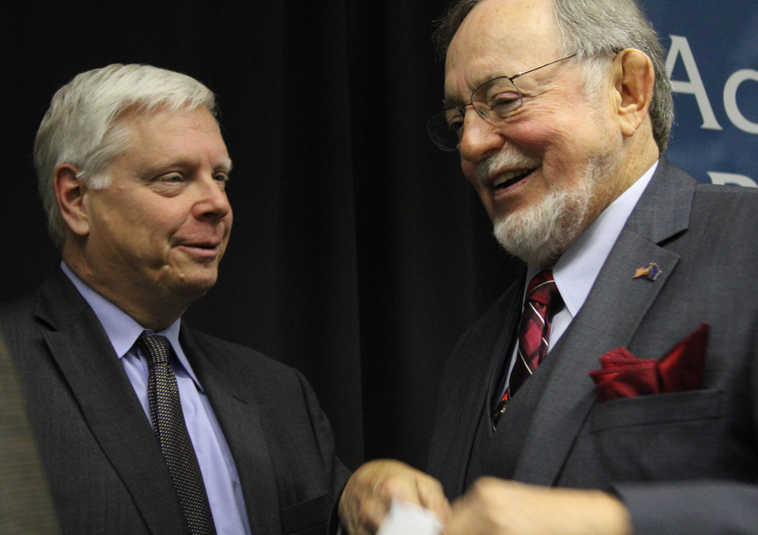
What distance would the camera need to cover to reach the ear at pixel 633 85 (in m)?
1.61

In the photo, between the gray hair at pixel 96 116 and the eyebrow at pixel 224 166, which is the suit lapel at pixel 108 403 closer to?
the gray hair at pixel 96 116

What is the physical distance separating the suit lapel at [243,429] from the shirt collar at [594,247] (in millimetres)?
773

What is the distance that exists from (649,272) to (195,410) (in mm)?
1026

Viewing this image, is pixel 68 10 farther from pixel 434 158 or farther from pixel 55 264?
pixel 434 158

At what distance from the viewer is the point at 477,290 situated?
274cm

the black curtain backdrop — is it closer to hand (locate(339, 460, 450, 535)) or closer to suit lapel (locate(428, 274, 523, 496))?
suit lapel (locate(428, 274, 523, 496))

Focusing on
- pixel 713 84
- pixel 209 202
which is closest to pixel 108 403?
pixel 209 202

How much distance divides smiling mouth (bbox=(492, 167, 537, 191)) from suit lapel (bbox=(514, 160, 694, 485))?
0.78 ft

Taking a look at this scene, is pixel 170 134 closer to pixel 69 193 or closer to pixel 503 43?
pixel 69 193

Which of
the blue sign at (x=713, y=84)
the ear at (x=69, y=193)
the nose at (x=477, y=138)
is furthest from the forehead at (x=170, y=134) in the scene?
the blue sign at (x=713, y=84)

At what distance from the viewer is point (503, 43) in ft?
5.36

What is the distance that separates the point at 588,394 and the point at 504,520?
1.37 ft

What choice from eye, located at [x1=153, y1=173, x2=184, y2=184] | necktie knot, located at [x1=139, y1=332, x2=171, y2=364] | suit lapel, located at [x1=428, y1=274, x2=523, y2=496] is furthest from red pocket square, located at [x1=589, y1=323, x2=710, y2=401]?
eye, located at [x1=153, y1=173, x2=184, y2=184]

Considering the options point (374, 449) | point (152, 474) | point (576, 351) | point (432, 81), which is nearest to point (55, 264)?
point (152, 474)
